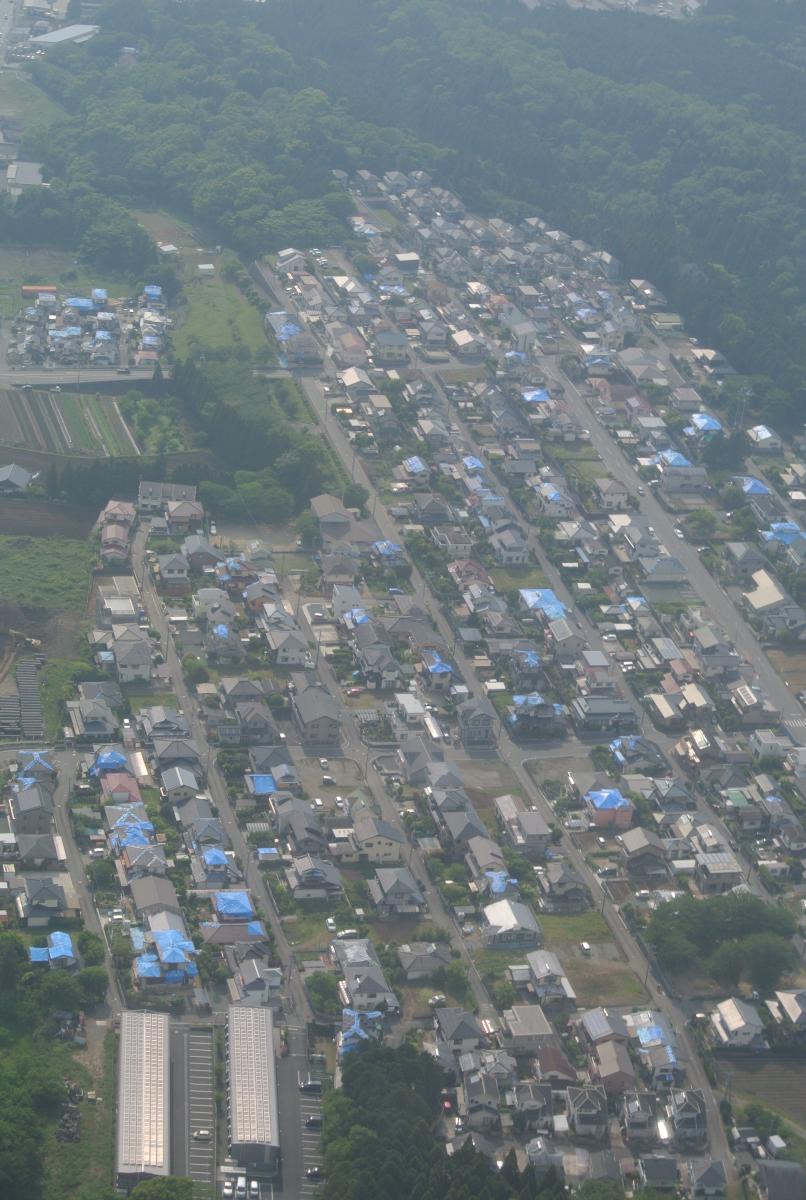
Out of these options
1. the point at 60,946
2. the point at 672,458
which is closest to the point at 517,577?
the point at 672,458

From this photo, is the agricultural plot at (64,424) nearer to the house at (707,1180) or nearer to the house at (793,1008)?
the house at (793,1008)

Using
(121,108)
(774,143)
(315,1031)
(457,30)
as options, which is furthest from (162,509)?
(457,30)

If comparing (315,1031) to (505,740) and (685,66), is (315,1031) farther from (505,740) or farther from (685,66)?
(685,66)

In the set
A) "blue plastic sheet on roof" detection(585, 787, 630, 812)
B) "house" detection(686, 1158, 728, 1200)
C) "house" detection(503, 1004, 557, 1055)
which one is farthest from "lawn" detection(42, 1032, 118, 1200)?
"blue plastic sheet on roof" detection(585, 787, 630, 812)

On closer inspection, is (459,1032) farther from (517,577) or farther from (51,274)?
(51,274)

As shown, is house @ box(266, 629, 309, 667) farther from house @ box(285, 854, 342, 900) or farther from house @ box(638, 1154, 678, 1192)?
house @ box(638, 1154, 678, 1192)

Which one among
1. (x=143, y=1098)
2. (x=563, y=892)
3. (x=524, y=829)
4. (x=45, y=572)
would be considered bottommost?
(x=45, y=572)
